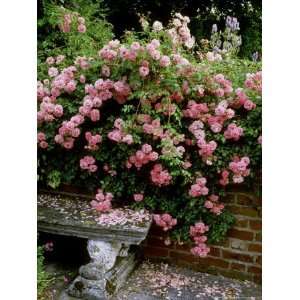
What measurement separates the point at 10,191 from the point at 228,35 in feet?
12.4

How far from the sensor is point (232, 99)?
8.70 feet

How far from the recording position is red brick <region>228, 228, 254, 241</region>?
107 inches

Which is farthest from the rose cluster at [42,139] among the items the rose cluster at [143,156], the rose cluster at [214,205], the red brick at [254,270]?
the red brick at [254,270]

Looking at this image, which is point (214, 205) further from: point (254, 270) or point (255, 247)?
point (254, 270)

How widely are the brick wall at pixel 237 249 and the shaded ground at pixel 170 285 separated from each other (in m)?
0.05

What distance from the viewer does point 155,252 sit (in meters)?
2.99

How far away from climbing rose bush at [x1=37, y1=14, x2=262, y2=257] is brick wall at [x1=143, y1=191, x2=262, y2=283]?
0.08m

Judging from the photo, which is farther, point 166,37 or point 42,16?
point 42,16

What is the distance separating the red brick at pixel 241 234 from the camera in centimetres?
273

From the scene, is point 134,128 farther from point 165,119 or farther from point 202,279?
point 202,279

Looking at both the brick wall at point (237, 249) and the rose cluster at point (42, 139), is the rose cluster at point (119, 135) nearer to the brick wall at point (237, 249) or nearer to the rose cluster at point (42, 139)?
the rose cluster at point (42, 139)

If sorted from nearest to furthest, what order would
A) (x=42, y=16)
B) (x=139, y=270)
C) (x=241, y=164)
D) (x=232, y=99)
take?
(x=241, y=164), (x=232, y=99), (x=139, y=270), (x=42, y=16)
